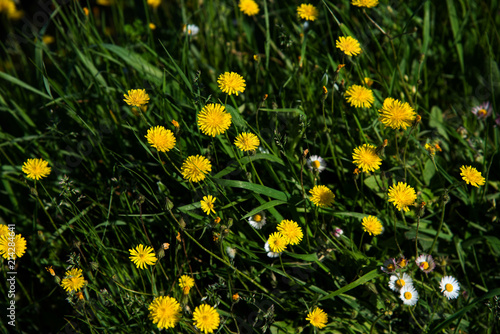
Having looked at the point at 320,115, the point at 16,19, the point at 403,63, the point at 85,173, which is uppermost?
the point at 16,19

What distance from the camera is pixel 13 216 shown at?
222cm

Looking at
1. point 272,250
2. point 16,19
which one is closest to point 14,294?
point 272,250

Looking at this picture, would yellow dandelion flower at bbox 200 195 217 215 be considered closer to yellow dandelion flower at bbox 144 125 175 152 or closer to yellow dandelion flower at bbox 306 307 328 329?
yellow dandelion flower at bbox 144 125 175 152

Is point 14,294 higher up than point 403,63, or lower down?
lower down

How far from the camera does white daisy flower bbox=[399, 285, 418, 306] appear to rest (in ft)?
5.33

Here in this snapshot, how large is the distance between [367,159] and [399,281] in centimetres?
55

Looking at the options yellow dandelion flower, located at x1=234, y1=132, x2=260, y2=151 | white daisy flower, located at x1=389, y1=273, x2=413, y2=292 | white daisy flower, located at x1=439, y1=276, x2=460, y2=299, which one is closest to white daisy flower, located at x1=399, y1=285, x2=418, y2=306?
white daisy flower, located at x1=389, y1=273, x2=413, y2=292

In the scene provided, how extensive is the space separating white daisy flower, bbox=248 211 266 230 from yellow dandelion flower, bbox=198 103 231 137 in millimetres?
453

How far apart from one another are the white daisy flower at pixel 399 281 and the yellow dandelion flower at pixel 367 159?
0.50 m

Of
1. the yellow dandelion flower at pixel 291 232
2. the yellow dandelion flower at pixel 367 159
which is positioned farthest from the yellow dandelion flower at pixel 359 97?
the yellow dandelion flower at pixel 291 232

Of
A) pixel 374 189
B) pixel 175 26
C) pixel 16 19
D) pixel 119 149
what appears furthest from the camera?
pixel 16 19

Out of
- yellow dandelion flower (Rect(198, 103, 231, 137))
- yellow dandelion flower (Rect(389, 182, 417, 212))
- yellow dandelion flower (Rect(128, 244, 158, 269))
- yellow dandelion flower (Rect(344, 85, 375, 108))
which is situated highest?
yellow dandelion flower (Rect(344, 85, 375, 108))

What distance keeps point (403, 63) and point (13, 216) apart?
8.40 feet

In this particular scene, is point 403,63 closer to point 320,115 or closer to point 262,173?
point 320,115
